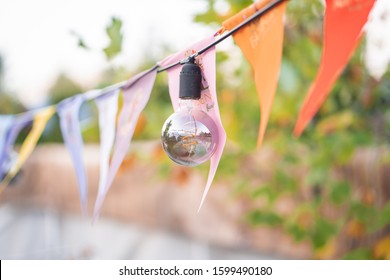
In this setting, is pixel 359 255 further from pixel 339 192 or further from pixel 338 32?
pixel 338 32

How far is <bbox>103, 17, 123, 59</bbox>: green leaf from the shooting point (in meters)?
1.05

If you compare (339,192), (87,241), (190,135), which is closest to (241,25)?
(190,135)

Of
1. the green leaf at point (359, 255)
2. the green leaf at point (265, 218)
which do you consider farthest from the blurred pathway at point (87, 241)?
the green leaf at point (359, 255)

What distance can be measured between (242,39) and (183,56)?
0.11 meters

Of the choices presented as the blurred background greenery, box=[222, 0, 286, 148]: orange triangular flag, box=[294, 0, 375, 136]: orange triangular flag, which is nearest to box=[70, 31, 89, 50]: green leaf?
the blurred background greenery

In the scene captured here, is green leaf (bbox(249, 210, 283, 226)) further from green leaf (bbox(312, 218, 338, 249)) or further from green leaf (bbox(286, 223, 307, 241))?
green leaf (bbox(312, 218, 338, 249))

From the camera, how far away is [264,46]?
639 millimetres

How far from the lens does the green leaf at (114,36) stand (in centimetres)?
105

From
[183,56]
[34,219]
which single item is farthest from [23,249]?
[183,56]

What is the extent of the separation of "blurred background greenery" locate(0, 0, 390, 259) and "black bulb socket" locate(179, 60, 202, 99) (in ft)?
2.00

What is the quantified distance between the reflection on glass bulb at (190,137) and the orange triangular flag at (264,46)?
6 cm

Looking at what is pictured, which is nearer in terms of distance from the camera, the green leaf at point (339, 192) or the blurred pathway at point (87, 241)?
the green leaf at point (339, 192)

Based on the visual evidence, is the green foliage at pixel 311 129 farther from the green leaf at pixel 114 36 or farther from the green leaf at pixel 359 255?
the green leaf at pixel 114 36
